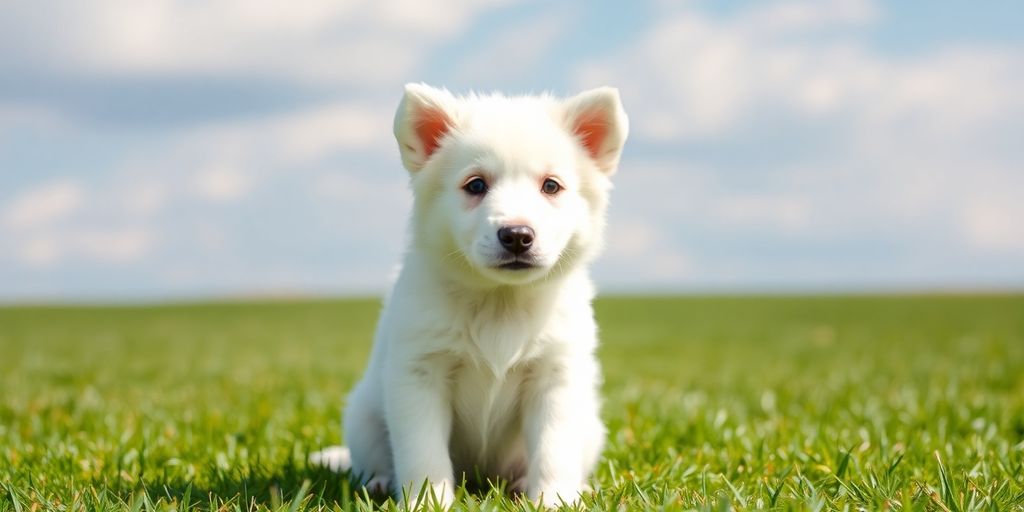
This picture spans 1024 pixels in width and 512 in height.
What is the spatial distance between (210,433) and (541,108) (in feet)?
11.3

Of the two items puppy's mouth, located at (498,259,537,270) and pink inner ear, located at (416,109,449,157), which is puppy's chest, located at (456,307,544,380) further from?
pink inner ear, located at (416,109,449,157)

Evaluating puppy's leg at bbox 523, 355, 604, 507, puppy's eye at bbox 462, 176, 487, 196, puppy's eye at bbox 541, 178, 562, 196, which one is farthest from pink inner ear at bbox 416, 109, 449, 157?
puppy's leg at bbox 523, 355, 604, 507

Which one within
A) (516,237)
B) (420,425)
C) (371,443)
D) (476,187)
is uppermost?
(476,187)

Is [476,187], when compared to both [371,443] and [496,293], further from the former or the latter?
[371,443]

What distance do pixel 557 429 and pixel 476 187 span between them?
1122mm

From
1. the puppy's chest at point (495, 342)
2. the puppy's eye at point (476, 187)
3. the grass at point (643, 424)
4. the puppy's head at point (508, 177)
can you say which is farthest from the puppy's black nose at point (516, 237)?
the grass at point (643, 424)

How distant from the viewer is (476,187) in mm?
3789

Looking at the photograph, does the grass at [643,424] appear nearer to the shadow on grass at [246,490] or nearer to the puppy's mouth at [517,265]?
the shadow on grass at [246,490]

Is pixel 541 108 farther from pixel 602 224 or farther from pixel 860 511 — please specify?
pixel 860 511

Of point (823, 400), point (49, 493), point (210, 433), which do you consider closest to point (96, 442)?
point (210, 433)

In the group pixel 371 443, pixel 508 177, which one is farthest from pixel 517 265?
pixel 371 443

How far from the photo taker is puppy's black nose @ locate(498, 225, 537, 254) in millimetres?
3457

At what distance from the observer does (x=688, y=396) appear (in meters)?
8.44

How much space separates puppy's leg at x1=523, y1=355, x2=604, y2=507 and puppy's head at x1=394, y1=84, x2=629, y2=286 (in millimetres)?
498
